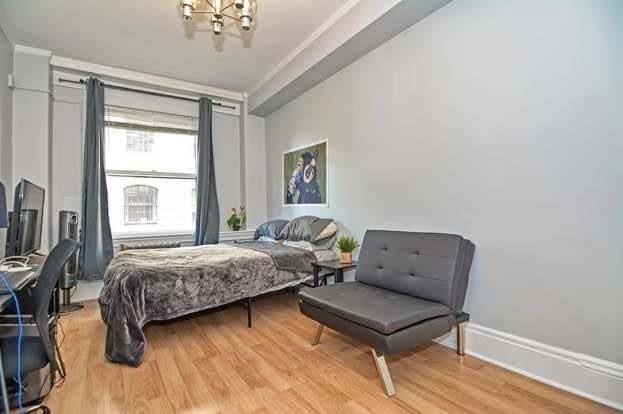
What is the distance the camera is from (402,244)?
2.43 metres

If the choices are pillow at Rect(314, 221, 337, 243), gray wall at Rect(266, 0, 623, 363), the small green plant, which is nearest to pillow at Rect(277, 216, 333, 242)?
pillow at Rect(314, 221, 337, 243)

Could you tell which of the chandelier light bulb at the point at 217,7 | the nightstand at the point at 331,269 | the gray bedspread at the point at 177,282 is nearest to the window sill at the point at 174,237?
the gray bedspread at the point at 177,282

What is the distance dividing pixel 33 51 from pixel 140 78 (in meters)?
1.03

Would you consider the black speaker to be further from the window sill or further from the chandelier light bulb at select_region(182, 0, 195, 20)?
the chandelier light bulb at select_region(182, 0, 195, 20)

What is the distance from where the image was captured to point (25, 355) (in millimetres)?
1360

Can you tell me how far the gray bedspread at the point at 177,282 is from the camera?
222 cm

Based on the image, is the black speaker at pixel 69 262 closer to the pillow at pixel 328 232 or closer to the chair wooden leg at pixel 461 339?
the pillow at pixel 328 232

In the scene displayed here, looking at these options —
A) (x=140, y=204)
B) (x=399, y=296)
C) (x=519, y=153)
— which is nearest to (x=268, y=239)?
(x=140, y=204)

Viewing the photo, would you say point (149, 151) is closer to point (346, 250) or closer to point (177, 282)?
point (177, 282)

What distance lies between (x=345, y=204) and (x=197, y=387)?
2.17 meters

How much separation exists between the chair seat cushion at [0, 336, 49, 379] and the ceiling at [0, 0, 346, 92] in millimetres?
2664

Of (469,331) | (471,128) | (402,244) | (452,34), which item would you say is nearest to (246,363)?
(402,244)

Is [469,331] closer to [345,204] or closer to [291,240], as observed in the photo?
[345,204]

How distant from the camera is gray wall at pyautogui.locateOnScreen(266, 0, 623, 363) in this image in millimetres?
1686
